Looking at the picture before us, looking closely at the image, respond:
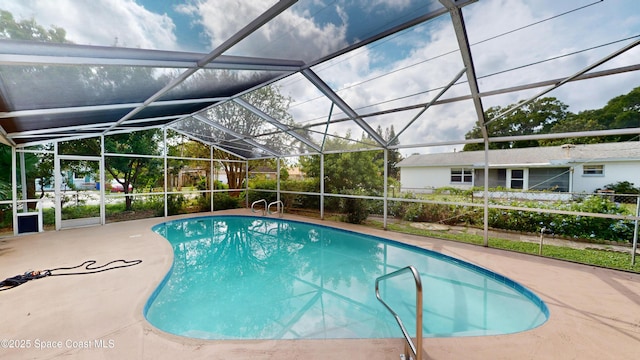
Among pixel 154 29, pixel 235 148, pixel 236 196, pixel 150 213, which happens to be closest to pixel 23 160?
pixel 150 213

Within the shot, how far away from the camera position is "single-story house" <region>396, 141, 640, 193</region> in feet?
17.0

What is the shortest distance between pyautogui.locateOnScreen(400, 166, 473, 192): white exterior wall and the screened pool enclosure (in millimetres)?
218

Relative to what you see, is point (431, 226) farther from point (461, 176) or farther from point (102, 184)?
point (102, 184)

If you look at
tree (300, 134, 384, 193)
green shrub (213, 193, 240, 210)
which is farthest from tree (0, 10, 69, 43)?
green shrub (213, 193, 240, 210)

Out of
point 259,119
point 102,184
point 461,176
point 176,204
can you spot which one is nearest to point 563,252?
point 461,176

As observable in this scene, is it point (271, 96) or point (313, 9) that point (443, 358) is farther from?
point (271, 96)

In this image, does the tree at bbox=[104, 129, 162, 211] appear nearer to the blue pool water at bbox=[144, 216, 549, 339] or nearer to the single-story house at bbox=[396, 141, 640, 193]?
the blue pool water at bbox=[144, 216, 549, 339]

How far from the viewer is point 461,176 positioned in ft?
30.0

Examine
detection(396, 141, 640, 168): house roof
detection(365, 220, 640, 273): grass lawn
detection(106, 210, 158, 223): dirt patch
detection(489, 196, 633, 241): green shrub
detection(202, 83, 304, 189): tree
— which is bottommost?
detection(365, 220, 640, 273): grass lawn

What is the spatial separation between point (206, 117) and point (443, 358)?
27.1ft

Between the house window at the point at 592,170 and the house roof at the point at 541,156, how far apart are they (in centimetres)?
25

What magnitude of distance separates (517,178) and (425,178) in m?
2.86

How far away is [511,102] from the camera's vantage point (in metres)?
4.71

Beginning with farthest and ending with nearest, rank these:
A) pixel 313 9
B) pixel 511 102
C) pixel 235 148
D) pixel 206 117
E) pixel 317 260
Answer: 1. pixel 235 148
2. pixel 206 117
3. pixel 317 260
4. pixel 511 102
5. pixel 313 9
